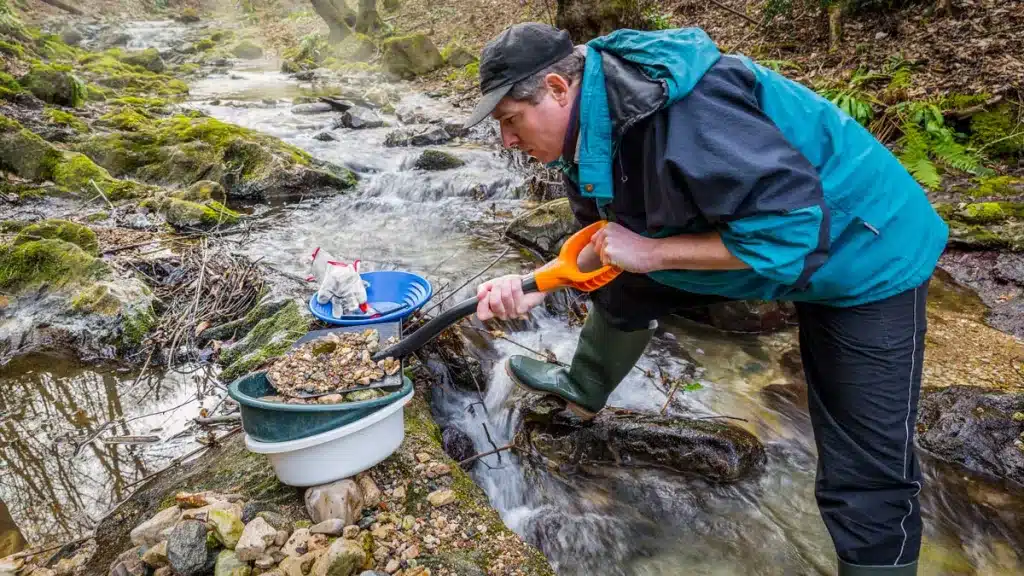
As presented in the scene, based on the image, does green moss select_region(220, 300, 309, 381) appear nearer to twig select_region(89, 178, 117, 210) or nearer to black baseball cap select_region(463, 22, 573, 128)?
black baseball cap select_region(463, 22, 573, 128)

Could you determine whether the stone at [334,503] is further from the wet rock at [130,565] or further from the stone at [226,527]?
the wet rock at [130,565]

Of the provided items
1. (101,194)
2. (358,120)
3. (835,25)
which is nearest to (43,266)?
(101,194)

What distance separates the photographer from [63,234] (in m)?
4.78

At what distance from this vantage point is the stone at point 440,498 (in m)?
2.22

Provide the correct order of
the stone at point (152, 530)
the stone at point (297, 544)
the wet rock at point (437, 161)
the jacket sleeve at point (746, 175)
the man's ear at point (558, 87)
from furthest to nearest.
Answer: the wet rock at point (437, 161), the stone at point (152, 530), the stone at point (297, 544), the man's ear at point (558, 87), the jacket sleeve at point (746, 175)

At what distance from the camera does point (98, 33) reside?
24594 millimetres

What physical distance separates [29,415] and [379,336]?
2.36m

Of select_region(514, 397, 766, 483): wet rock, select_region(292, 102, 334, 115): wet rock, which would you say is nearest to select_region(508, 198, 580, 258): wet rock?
select_region(514, 397, 766, 483): wet rock

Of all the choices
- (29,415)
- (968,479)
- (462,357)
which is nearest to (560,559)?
(462,357)

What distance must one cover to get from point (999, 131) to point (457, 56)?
12.1m

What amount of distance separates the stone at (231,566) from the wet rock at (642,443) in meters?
1.79

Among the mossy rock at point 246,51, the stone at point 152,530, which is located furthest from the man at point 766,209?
the mossy rock at point 246,51

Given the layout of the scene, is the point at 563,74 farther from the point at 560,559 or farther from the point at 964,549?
the point at 964,549

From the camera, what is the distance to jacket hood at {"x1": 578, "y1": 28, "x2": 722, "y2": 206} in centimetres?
147
